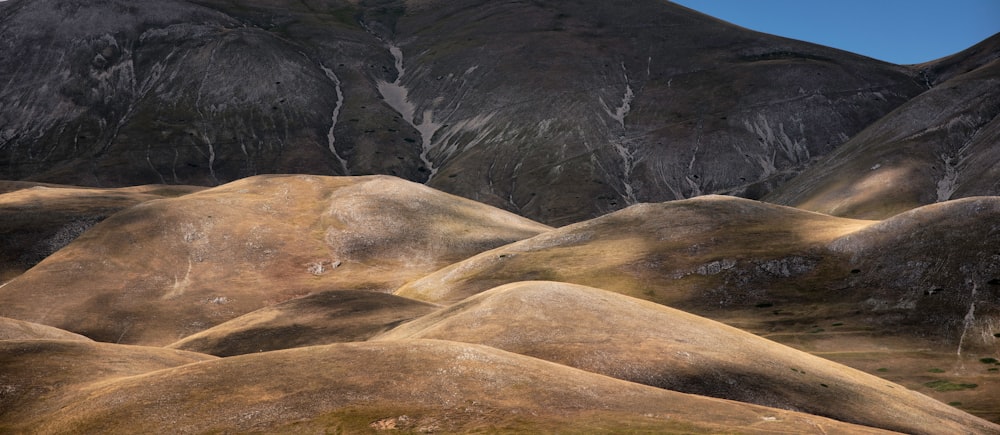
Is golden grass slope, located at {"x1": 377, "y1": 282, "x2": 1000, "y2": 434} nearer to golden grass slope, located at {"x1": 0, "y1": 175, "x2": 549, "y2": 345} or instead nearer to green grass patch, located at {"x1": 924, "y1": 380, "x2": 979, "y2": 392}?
green grass patch, located at {"x1": 924, "y1": 380, "x2": 979, "y2": 392}

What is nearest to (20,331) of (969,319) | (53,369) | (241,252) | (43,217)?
(53,369)

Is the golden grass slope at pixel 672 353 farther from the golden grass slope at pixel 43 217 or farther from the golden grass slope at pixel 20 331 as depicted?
the golden grass slope at pixel 43 217

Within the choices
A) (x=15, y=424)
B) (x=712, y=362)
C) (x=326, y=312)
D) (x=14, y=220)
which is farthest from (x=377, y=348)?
(x=14, y=220)

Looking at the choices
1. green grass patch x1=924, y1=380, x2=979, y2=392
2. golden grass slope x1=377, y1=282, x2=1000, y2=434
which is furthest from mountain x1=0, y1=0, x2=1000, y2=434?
green grass patch x1=924, y1=380, x2=979, y2=392

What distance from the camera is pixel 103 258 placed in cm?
13525

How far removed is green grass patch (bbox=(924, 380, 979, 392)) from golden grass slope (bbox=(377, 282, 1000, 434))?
1183 cm

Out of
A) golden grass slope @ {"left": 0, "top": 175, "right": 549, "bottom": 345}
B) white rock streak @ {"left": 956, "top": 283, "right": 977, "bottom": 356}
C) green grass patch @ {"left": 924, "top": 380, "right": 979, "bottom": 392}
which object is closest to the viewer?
→ green grass patch @ {"left": 924, "top": 380, "right": 979, "bottom": 392}

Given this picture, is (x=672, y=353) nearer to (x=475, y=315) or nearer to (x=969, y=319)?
(x=475, y=315)

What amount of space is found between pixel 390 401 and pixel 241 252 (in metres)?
118

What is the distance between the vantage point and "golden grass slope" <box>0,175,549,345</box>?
123125 millimetres

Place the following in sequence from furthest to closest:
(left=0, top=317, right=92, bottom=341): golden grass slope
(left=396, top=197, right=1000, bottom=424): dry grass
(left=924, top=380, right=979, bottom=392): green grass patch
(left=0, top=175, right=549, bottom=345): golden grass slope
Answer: (left=0, top=175, right=549, bottom=345): golden grass slope → (left=396, top=197, right=1000, bottom=424): dry grass → (left=924, top=380, right=979, bottom=392): green grass patch → (left=0, top=317, right=92, bottom=341): golden grass slope

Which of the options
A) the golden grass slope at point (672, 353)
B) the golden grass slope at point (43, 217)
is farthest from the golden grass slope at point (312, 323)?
the golden grass slope at point (43, 217)

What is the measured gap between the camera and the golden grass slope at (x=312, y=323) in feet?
276

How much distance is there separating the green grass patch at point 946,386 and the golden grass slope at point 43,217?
469 feet
